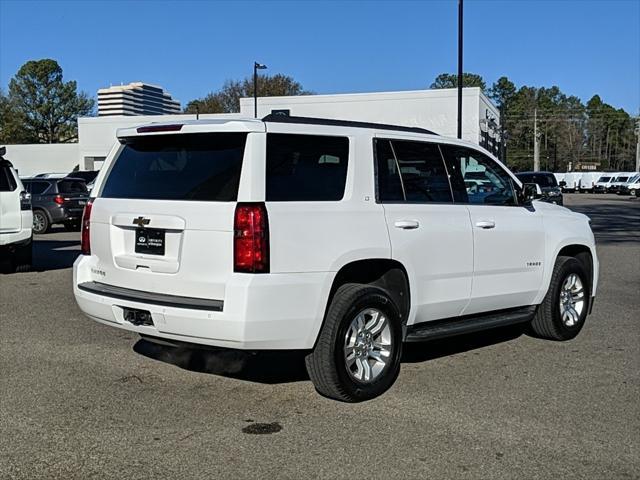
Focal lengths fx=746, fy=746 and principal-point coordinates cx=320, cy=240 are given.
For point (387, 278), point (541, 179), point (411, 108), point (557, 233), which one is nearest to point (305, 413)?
point (387, 278)

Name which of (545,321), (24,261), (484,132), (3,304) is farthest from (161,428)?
(484,132)

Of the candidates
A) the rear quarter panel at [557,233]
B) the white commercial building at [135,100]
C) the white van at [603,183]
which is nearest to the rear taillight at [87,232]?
the rear quarter panel at [557,233]

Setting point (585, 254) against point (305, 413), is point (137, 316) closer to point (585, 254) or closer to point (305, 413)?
point (305, 413)

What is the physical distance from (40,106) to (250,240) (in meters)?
93.2

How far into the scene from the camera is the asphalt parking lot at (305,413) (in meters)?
4.31

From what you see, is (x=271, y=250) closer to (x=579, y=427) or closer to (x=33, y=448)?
(x=33, y=448)

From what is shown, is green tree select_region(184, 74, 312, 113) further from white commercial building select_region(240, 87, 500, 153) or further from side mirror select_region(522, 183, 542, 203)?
side mirror select_region(522, 183, 542, 203)

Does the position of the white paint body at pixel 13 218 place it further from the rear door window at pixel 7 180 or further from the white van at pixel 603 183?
the white van at pixel 603 183

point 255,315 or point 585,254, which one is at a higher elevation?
point 585,254

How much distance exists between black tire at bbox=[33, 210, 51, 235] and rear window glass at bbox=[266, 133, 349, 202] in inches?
710

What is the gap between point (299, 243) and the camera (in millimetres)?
5031

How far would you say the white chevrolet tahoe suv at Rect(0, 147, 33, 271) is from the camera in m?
11.8

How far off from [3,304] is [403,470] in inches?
278

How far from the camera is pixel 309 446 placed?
4.59 m
